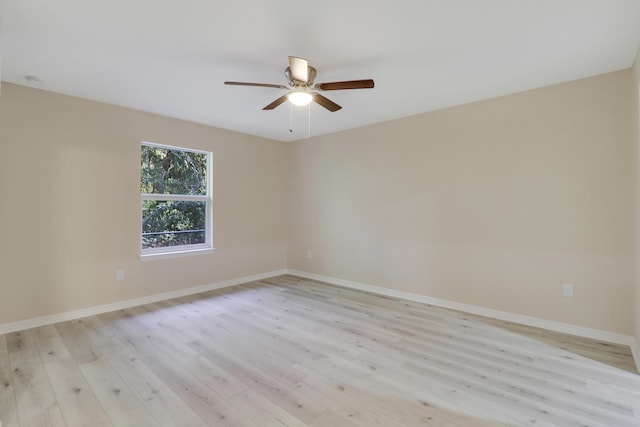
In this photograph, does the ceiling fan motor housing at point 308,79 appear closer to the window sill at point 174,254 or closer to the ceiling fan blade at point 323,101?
the ceiling fan blade at point 323,101

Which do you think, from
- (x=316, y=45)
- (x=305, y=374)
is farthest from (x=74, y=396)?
(x=316, y=45)

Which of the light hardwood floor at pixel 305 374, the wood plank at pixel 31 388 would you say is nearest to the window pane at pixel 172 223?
the light hardwood floor at pixel 305 374

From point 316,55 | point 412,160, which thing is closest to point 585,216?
point 412,160

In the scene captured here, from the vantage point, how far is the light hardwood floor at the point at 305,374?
5.67ft

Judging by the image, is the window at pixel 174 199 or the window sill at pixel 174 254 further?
the window at pixel 174 199

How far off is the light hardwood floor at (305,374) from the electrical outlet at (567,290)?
1.36 ft

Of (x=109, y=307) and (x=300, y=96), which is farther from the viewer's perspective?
(x=109, y=307)

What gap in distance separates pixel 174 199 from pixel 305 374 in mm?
3046

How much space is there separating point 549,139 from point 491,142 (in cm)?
51

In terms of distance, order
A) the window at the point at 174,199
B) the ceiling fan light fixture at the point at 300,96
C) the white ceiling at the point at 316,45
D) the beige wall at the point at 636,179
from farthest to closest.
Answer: the window at the point at 174,199 → the ceiling fan light fixture at the point at 300,96 → the beige wall at the point at 636,179 → the white ceiling at the point at 316,45

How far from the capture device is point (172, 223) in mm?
4172

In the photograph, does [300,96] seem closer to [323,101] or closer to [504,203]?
[323,101]

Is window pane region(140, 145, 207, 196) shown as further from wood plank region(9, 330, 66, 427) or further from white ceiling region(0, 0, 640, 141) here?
wood plank region(9, 330, 66, 427)

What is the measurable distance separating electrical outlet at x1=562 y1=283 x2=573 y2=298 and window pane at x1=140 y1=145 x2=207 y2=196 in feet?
14.7
